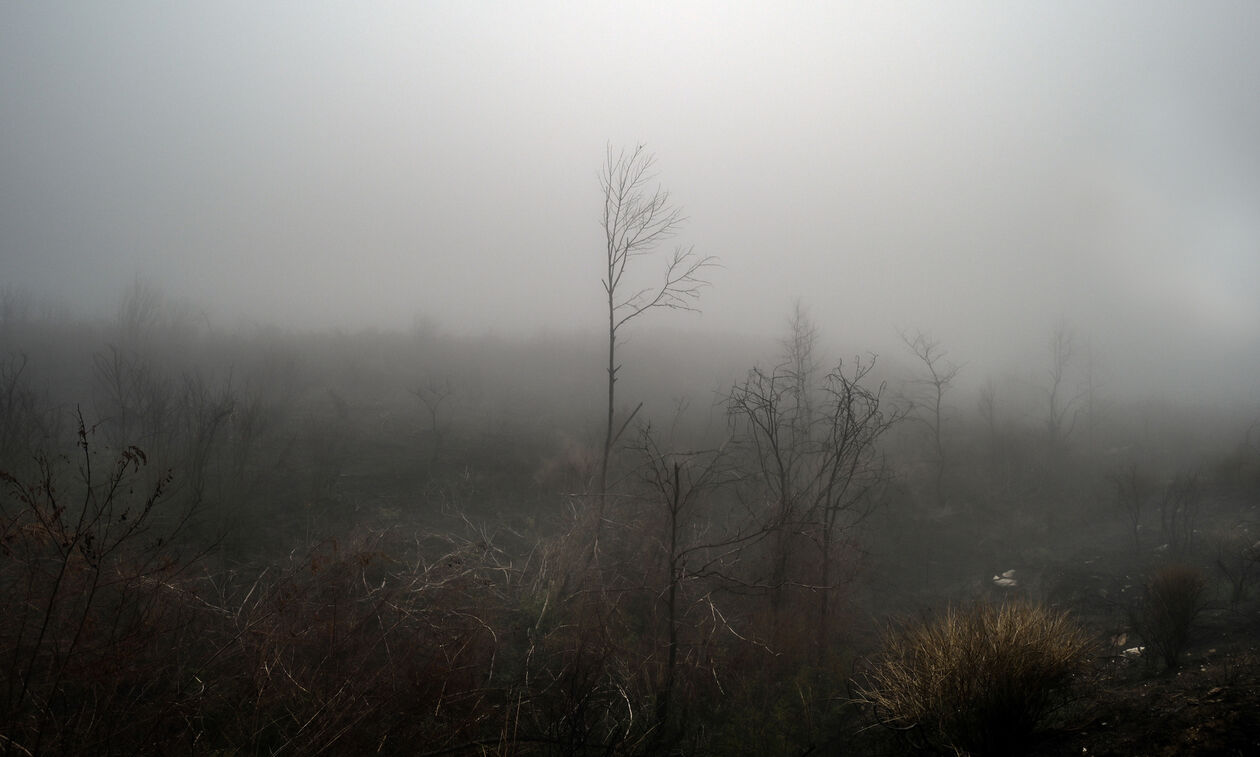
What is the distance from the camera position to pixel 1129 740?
4609 millimetres

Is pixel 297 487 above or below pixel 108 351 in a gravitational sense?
below

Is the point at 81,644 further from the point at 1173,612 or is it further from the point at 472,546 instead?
the point at 1173,612

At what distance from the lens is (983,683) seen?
531 cm

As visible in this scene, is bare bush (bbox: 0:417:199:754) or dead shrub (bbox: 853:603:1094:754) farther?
dead shrub (bbox: 853:603:1094:754)

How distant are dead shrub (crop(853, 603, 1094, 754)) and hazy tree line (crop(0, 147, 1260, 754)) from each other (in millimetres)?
1141

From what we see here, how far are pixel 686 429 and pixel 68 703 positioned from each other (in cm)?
1918

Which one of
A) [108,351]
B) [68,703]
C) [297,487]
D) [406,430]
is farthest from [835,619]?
[108,351]

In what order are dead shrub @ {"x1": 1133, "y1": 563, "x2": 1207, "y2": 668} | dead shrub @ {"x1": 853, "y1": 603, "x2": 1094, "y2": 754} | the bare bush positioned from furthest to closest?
1. dead shrub @ {"x1": 1133, "y1": 563, "x2": 1207, "y2": 668}
2. dead shrub @ {"x1": 853, "y1": 603, "x2": 1094, "y2": 754}
3. the bare bush

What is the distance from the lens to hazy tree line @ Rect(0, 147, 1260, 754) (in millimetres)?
5289

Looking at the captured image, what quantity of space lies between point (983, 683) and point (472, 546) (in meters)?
8.61

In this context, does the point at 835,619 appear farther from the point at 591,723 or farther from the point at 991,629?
the point at 591,723

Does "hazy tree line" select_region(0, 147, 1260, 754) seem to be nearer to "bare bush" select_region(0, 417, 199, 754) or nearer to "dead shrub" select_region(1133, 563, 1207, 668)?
"bare bush" select_region(0, 417, 199, 754)

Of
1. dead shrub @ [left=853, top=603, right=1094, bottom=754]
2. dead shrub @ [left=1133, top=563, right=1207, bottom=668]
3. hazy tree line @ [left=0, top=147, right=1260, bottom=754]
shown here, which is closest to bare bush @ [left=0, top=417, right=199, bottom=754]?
hazy tree line @ [left=0, top=147, right=1260, bottom=754]

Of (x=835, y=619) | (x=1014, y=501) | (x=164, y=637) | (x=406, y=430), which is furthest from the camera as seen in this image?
(x=1014, y=501)
